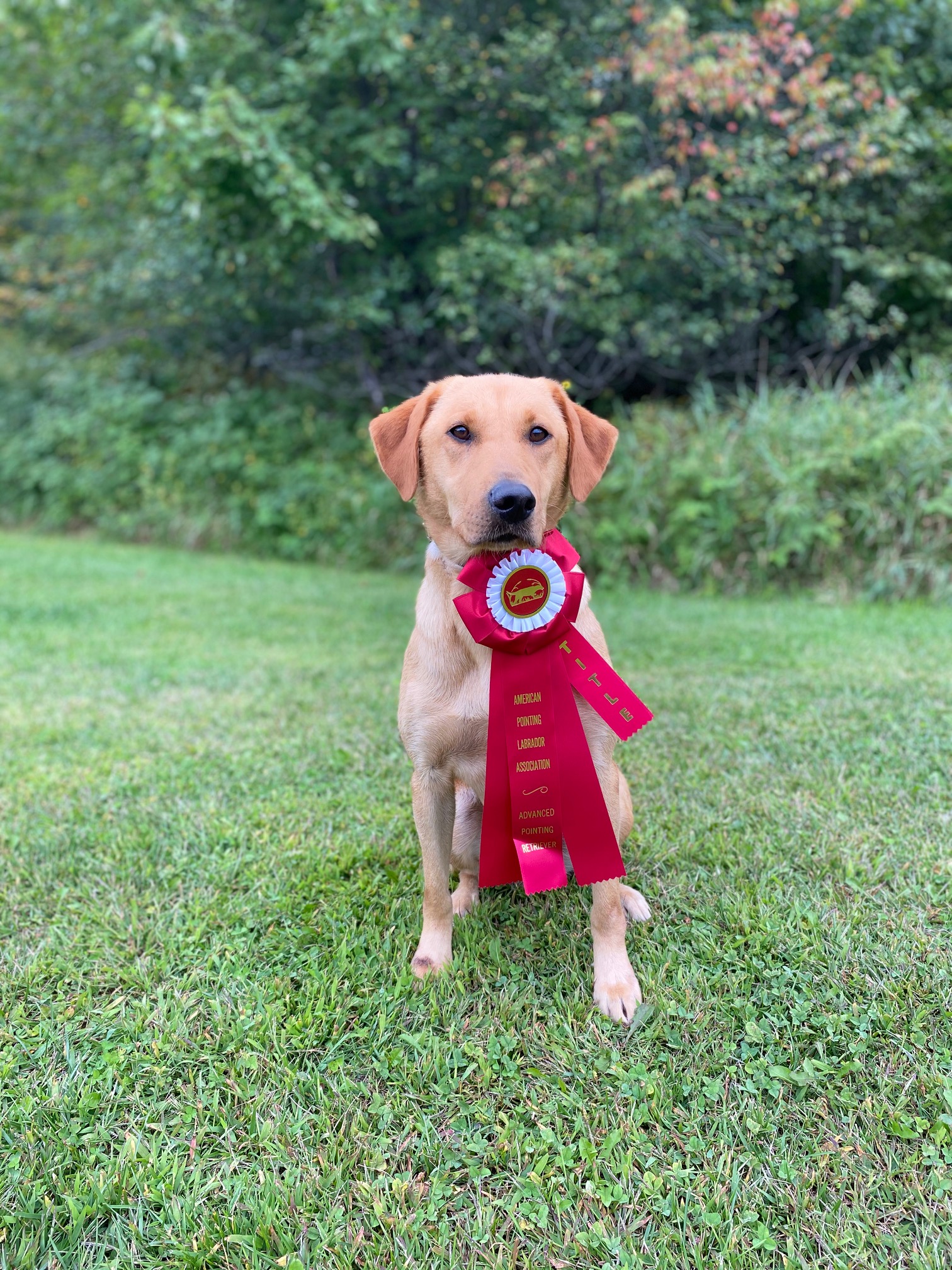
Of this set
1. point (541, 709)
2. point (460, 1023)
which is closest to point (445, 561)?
point (541, 709)

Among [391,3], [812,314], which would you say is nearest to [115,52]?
[391,3]

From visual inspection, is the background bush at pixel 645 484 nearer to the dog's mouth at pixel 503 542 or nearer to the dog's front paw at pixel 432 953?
the dog's mouth at pixel 503 542

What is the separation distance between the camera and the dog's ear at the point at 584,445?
2377 mm

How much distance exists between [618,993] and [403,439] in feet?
5.33

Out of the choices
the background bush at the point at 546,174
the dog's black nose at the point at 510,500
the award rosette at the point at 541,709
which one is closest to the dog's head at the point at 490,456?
the dog's black nose at the point at 510,500

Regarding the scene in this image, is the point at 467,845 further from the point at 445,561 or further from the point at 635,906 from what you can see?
the point at 445,561

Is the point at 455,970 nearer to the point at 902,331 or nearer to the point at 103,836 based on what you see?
the point at 103,836

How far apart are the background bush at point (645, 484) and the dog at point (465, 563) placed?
538 cm

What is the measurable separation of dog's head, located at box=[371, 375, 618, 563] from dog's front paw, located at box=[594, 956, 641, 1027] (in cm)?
114

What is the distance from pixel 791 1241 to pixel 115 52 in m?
13.3

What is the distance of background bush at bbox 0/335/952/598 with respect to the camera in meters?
7.05

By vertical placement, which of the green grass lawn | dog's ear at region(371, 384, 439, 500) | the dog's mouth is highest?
dog's ear at region(371, 384, 439, 500)

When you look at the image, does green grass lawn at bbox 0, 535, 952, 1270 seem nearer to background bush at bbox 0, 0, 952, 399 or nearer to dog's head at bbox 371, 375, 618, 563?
dog's head at bbox 371, 375, 618, 563

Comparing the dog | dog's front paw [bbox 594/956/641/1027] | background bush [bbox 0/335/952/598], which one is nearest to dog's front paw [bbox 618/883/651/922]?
the dog
